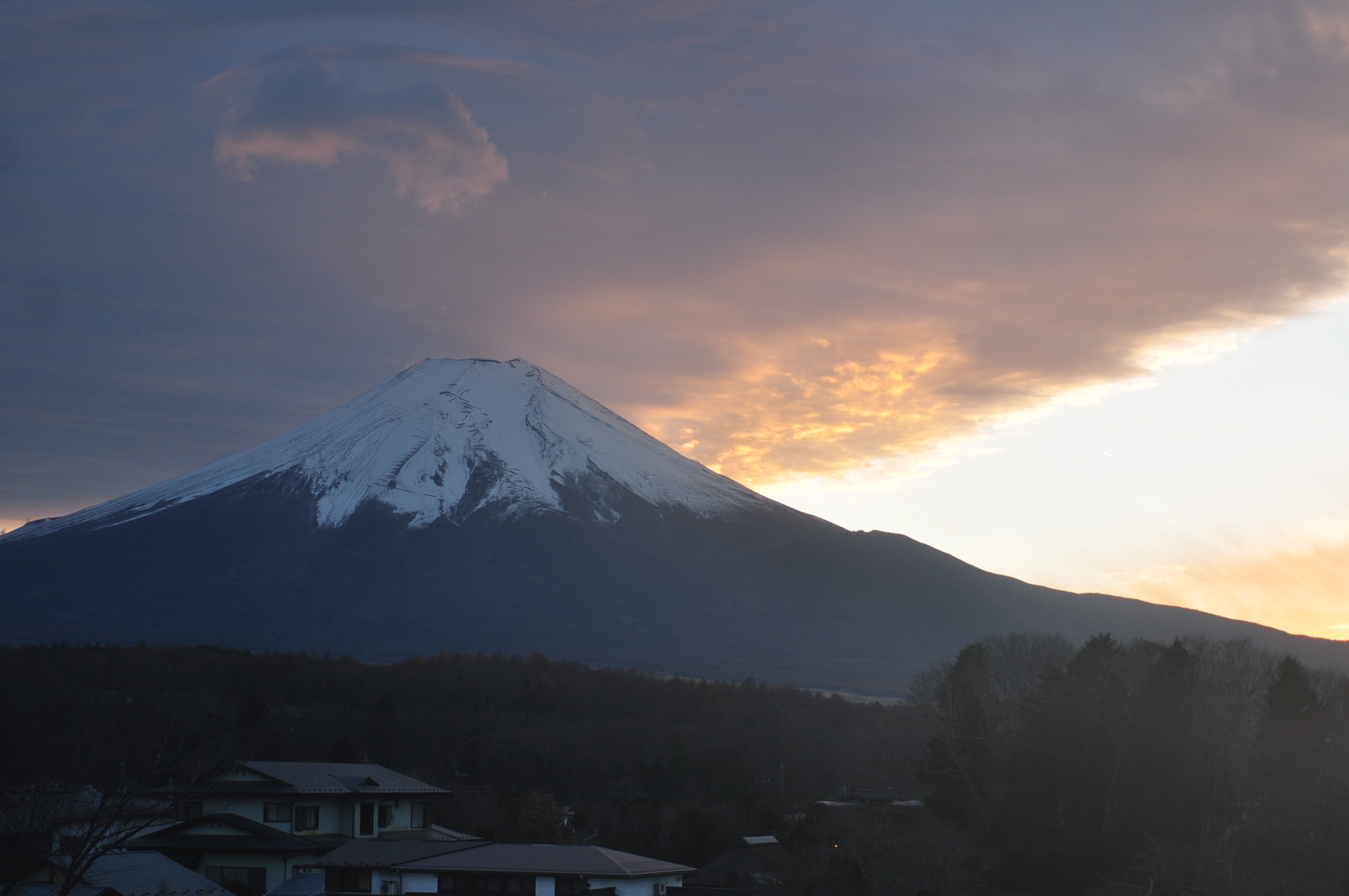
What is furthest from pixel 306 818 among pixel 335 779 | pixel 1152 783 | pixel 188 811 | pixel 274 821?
pixel 1152 783

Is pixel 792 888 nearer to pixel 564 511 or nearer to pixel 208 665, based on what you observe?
pixel 208 665

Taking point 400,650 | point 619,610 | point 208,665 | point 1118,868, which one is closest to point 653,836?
point 1118,868

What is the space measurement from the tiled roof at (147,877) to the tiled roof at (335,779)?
4.95 meters

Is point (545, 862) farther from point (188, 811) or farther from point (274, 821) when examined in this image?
point (188, 811)

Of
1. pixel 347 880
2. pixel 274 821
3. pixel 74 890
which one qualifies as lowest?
pixel 347 880

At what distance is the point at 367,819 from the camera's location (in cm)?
4328

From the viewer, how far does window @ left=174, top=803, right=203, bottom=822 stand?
40.5 m

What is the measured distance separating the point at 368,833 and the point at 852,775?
104 feet

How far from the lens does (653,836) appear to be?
4972 cm

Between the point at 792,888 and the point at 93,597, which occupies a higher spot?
the point at 93,597

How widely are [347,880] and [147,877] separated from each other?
617cm

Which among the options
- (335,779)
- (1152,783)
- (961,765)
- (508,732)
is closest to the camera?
(1152,783)

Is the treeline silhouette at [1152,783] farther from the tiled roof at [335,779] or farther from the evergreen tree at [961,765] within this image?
the tiled roof at [335,779]

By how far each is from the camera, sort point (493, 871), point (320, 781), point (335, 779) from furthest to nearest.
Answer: point (335, 779), point (320, 781), point (493, 871)
